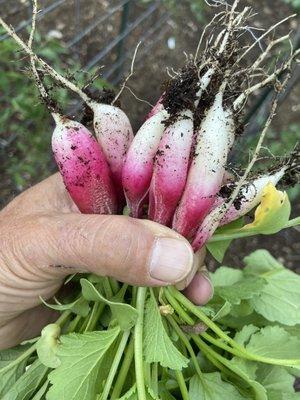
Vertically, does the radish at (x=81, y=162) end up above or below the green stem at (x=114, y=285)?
above

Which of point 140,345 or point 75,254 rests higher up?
point 75,254

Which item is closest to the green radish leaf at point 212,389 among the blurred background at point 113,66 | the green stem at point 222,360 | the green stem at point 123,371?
the green stem at point 222,360

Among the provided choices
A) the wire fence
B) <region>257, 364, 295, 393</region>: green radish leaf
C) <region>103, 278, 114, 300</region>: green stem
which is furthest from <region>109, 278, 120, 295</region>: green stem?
the wire fence

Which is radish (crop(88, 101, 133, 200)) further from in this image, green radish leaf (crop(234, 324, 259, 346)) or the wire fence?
the wire fence

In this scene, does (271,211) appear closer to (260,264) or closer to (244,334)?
(244,334)

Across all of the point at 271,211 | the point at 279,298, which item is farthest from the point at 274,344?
the point at 271,211

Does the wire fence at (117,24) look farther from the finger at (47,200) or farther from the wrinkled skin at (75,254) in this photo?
the wrinkled skin at (75,254)

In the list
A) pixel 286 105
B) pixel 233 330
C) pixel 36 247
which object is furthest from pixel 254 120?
pixel 36 247
